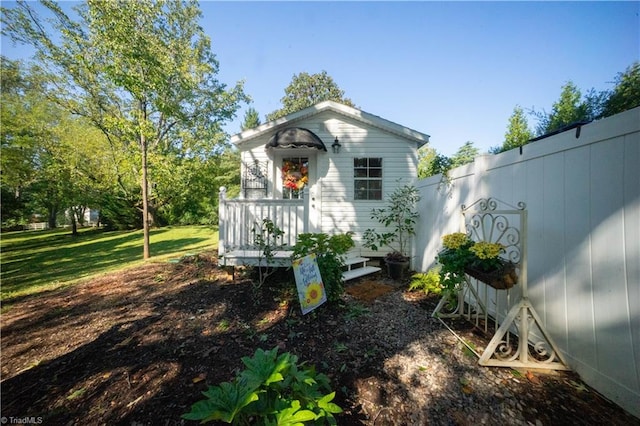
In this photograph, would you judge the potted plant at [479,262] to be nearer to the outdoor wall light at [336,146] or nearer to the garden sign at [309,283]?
the garden sign at [309,283]

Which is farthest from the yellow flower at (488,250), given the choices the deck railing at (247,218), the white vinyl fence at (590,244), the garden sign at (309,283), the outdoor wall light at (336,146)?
the outdoor wall light at (336,146)

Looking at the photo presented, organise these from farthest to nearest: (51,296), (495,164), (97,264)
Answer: (97,264), (51,296), (495,164)

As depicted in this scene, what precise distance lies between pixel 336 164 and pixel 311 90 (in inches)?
696

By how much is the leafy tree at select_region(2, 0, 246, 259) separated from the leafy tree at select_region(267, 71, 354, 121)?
31.0 feet

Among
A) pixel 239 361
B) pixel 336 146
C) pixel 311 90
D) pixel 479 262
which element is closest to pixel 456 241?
pixel 479 262

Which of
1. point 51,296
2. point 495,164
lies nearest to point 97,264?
point 51,296

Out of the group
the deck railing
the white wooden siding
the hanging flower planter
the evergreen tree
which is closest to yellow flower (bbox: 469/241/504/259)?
the hanging flower planter

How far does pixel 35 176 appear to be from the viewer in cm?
1028

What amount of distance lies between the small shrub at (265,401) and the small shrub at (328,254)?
1.95 m

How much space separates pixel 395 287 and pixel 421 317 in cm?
130

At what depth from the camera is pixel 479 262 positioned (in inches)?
92.4

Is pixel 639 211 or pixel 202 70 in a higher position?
pixel 202 70

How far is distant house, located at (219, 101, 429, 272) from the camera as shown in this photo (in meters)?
6.37

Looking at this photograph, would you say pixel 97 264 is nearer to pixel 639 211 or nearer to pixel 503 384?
pixel 503 384
